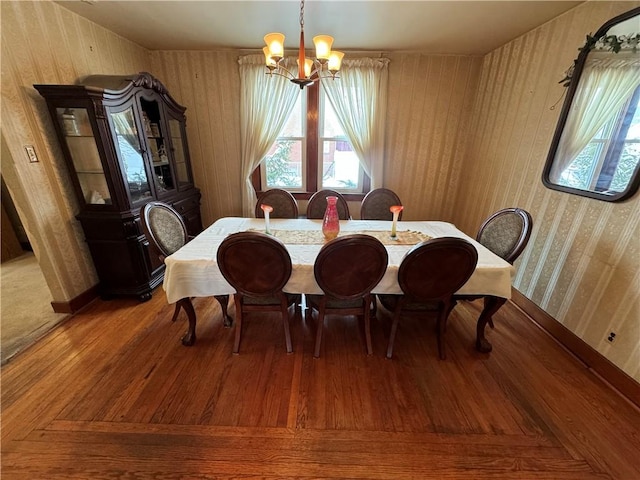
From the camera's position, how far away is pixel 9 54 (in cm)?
174

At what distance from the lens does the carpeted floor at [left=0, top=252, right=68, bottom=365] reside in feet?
6.37

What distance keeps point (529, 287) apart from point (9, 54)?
14.1ft

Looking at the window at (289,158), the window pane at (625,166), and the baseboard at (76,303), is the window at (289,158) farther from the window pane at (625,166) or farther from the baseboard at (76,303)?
the window pane at (625,166)

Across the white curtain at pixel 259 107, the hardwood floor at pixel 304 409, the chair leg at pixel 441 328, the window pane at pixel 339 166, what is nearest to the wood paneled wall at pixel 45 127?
the hardwood floor at pixel 304 409

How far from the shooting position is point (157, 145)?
277 centimetres

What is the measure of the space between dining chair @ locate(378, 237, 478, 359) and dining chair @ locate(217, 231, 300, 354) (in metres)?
0.72

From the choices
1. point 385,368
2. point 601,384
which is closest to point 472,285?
point 385,368

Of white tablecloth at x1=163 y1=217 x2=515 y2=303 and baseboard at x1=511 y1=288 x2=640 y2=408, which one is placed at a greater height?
white tablecloth at x1=163 y1=217 x2=515 y2=303

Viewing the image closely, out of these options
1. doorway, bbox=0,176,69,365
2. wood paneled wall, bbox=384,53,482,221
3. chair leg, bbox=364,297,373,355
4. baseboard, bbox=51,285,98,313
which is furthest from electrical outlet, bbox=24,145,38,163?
wood paneled wall, bbox=384,53,482,221

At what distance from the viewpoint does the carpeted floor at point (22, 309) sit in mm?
1942

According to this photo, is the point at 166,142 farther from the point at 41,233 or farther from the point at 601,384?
the point at 601,384

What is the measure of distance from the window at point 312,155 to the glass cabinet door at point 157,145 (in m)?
1.03

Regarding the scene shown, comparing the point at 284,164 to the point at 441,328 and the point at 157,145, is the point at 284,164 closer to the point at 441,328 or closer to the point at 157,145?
the point at 157,145

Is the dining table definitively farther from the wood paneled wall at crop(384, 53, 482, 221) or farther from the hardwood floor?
the wood paneled wall at crop(384, 53, 482, 221)
